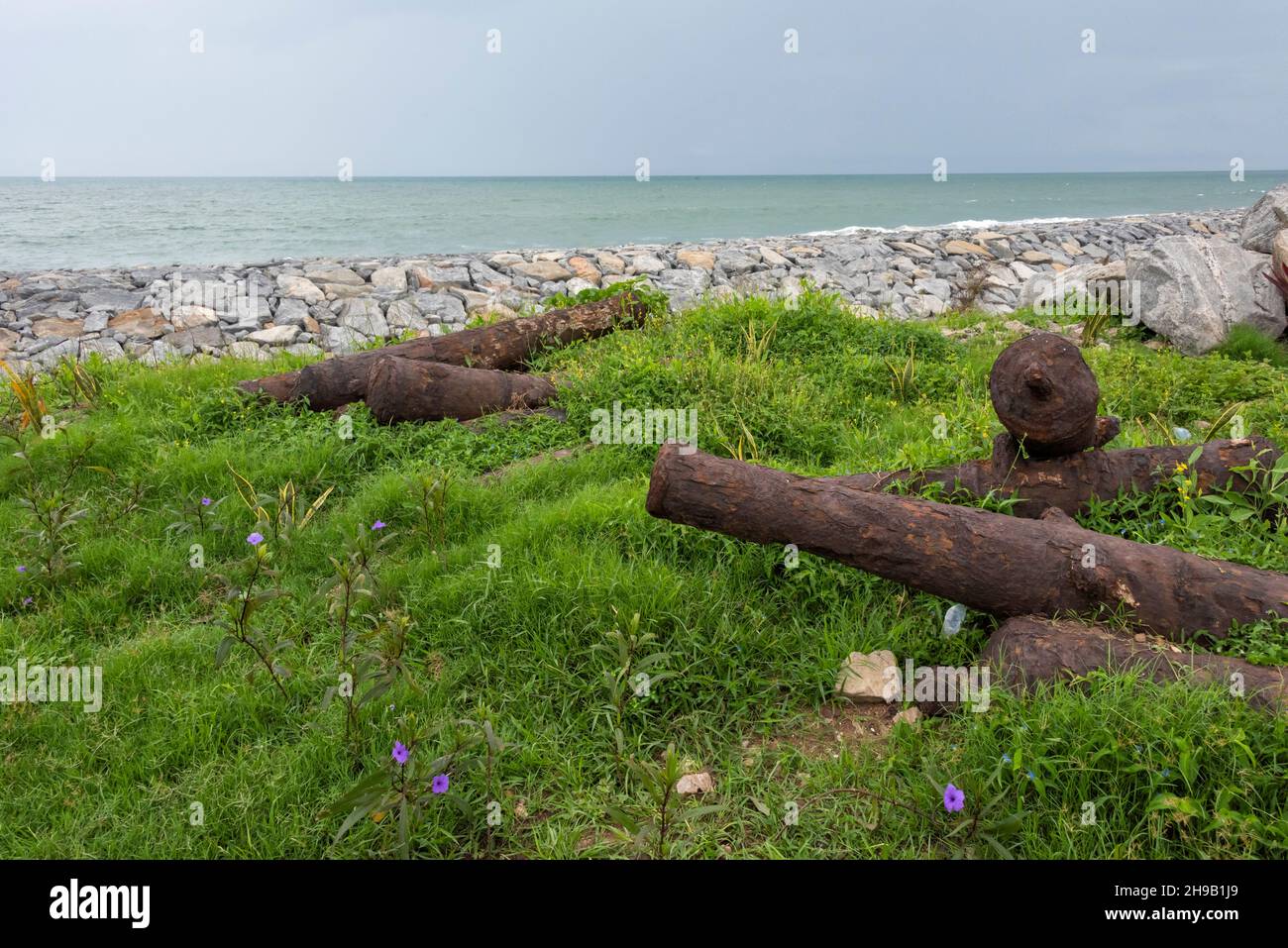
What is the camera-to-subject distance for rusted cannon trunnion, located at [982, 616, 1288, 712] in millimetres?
2715

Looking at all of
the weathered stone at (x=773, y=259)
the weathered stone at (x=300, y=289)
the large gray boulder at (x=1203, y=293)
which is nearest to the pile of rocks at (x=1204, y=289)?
the large gray boulder at (x=1203, y=293)

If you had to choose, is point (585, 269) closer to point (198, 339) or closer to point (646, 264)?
point (646, 264)

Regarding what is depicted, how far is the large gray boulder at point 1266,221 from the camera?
9.86 metres

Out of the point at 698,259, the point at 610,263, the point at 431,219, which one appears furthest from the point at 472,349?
the point at 431,219

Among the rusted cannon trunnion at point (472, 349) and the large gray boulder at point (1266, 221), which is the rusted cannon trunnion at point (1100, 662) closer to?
the rusted cannon trunnion at point (472, 349)

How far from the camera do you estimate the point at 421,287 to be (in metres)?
13.7

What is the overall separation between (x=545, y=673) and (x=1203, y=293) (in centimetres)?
826

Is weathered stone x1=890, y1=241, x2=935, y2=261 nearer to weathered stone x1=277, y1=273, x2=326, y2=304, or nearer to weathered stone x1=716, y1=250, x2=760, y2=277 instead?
weathered stone x1=716, y1=250, x2=760, y2=277

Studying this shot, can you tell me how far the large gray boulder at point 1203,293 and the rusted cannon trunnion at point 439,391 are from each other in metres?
6.45

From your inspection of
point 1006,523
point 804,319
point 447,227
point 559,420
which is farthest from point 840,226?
point 1006,523

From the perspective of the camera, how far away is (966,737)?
284 centimetres

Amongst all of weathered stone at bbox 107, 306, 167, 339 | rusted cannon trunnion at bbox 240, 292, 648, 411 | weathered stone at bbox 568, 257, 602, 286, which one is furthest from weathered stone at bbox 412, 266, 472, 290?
rusted cannon trunnion at bbox 240, 292, 648, 411

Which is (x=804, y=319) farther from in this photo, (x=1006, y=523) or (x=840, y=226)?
(x=840, y=226)
